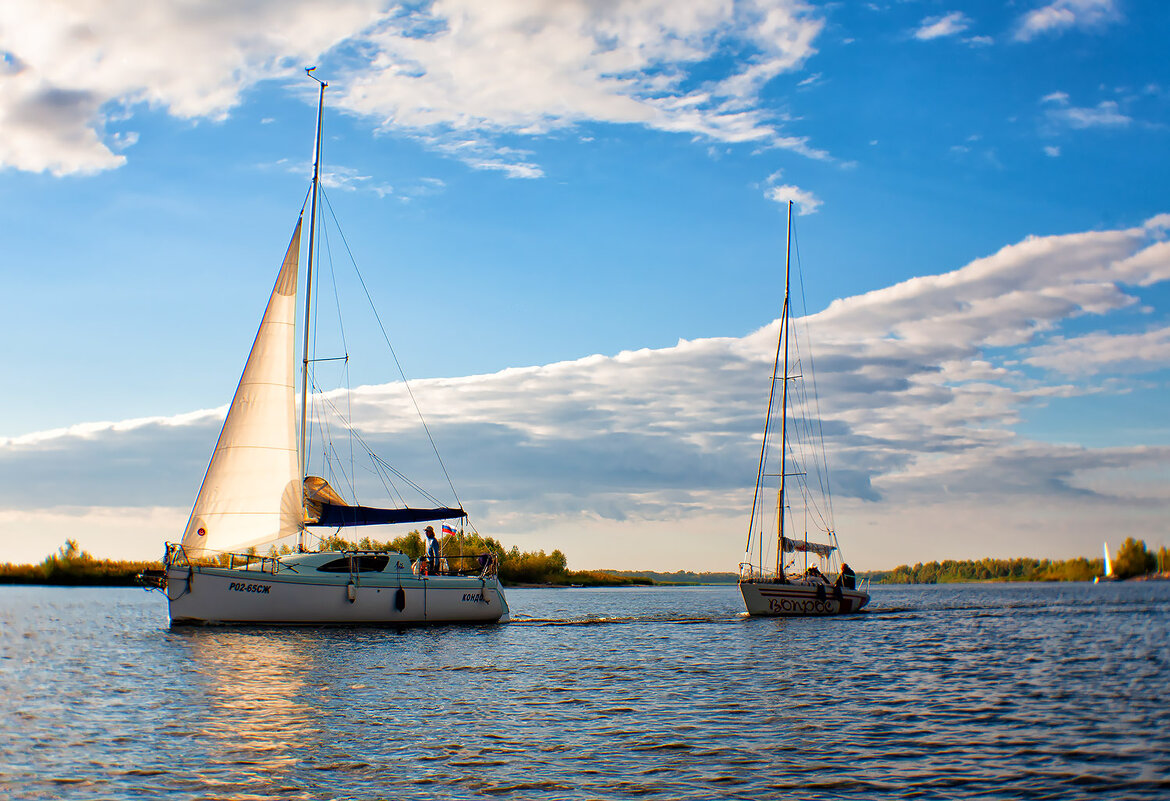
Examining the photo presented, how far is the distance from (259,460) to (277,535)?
3.52 meters

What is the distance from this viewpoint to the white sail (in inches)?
1533

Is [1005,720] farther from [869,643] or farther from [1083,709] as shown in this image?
[869,643]

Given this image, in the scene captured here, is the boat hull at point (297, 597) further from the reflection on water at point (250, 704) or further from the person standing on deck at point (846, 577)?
the person standing on deck at point (846, 577)

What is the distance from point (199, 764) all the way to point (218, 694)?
7.75 metres

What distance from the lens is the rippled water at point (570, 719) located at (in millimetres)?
13852

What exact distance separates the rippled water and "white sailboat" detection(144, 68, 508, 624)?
5.69ft

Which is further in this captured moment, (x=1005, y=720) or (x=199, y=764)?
(x=1005, y=720)

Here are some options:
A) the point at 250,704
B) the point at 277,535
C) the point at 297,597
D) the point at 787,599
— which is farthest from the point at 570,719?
the point at 787,599

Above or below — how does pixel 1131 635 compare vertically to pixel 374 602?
below

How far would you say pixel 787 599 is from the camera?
53188 millimetres

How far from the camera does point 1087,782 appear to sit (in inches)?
546

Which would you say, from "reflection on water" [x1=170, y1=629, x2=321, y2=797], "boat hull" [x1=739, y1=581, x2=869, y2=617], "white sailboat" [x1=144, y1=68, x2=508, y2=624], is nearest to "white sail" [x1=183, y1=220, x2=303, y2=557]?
"white sailboat" [x1=144, y1=68, x2=508, y2=624]

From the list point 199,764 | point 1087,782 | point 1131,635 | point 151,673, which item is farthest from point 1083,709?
point 1131,635

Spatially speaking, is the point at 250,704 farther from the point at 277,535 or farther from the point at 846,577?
the point at 846,577
